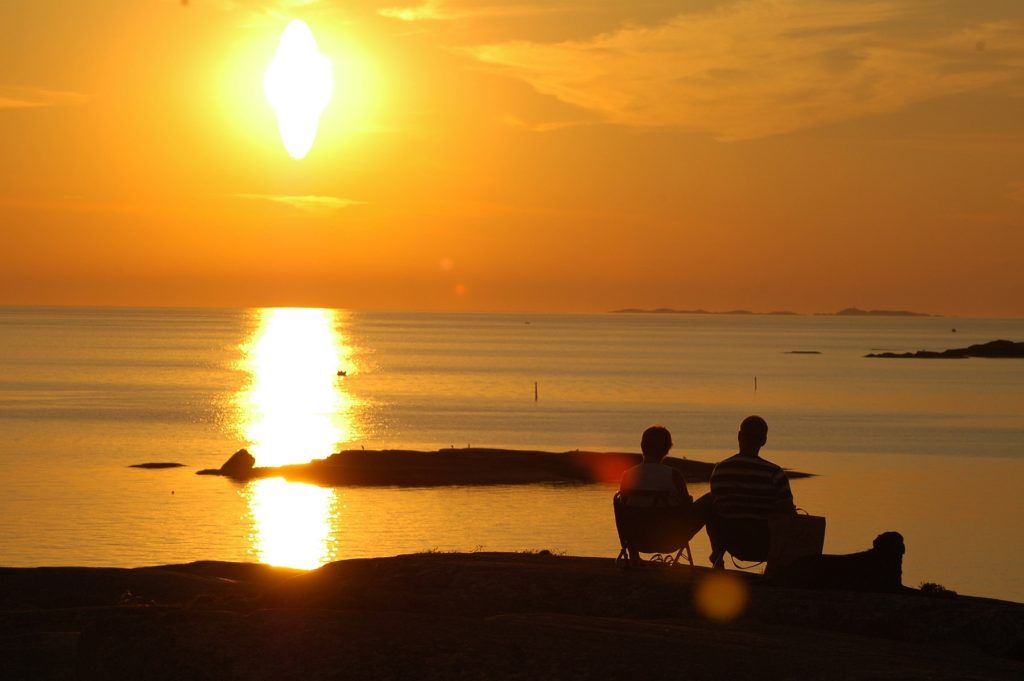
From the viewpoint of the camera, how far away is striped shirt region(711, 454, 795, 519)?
→ 49.4 feet

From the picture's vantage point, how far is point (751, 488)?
1509cm

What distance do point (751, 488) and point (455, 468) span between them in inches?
1974

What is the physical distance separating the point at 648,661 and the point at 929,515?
48566 mm

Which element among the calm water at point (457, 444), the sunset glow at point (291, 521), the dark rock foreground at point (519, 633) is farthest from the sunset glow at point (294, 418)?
the dark rock foreground at point (519, 633)

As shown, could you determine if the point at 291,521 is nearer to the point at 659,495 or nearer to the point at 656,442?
the point at 659,495

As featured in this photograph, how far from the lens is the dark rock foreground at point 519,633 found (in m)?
11.8

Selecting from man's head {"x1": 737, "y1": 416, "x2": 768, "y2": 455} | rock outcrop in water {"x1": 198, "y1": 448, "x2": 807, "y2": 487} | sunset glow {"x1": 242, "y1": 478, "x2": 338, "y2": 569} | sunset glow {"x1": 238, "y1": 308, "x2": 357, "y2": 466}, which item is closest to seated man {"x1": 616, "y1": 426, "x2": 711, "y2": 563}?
man's head {"x1": 737, "y1": 416, "x2": 768, "y2": 455}

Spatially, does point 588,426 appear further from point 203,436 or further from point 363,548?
point 363,548

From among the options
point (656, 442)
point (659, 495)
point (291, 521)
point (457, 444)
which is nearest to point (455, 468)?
point (291, 521)

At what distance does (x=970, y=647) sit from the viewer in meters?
14.0

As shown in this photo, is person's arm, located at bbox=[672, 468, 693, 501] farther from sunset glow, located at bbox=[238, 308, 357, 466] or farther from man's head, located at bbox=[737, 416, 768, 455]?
sunset glow, located at bbox=[238, 308, 357, 466]

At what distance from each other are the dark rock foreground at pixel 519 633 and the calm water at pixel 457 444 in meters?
26.6

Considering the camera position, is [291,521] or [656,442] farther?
[291,521]

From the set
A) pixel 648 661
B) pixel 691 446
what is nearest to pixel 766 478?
pixel 648 661
